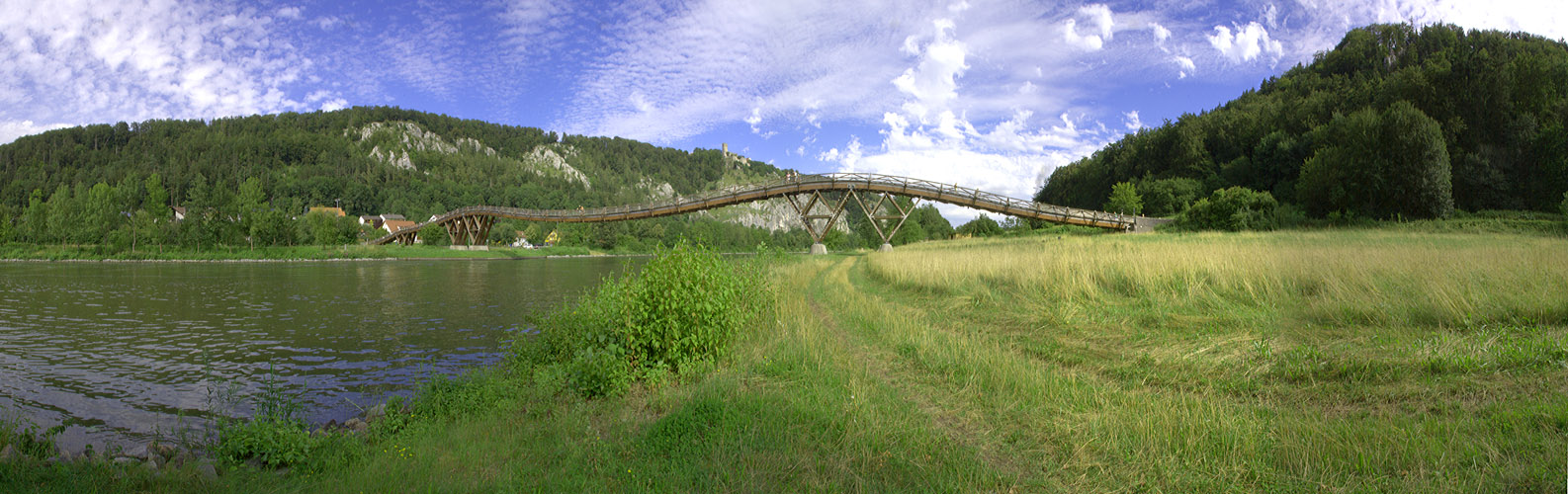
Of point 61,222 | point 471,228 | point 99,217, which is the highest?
point 99,217

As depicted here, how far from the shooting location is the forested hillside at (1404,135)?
107 feet

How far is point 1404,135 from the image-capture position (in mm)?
31344

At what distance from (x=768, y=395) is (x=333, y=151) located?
243 metres

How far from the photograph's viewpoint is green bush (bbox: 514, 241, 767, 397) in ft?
24.3

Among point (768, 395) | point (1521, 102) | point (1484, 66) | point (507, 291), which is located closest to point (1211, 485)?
point (768, 395)

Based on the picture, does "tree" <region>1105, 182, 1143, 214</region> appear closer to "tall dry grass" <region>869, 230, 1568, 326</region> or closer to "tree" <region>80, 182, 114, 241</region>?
"tall dry grass" <region>869, 230, 1568, 326</region>

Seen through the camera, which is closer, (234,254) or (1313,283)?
(1313,283)

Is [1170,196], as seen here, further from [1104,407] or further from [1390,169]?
[1104,407]

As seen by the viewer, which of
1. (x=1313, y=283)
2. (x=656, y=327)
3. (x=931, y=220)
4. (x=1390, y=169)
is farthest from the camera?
(x=931, y=220)

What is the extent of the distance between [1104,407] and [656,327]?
5.09 m

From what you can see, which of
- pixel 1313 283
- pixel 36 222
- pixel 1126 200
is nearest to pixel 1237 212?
pixel 1126 200

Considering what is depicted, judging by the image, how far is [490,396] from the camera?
7789 mm

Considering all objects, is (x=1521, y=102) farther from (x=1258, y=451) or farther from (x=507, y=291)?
(x=507, y=291)

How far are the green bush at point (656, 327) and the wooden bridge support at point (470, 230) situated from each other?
242 ft
